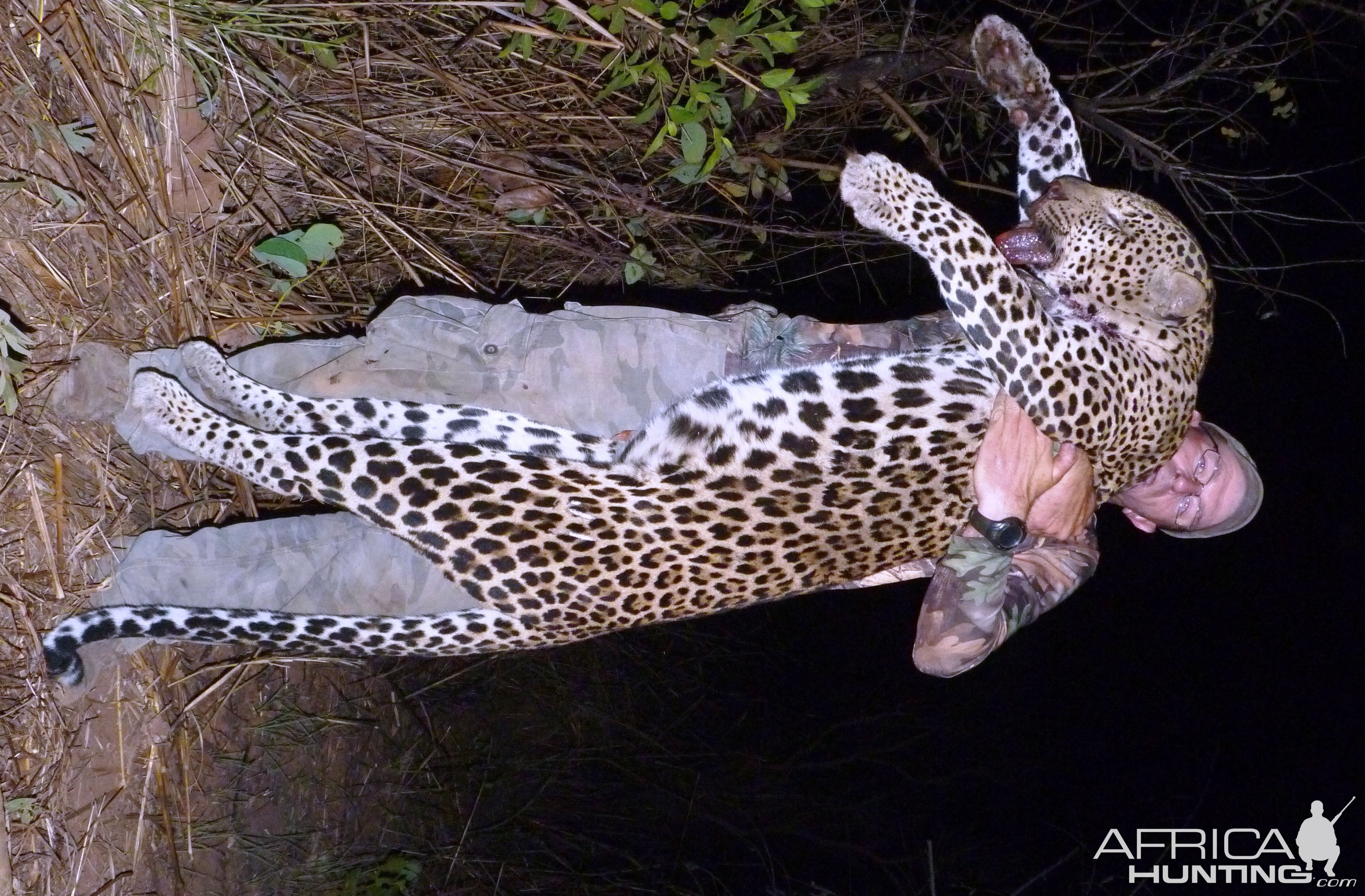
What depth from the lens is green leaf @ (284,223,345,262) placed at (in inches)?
144

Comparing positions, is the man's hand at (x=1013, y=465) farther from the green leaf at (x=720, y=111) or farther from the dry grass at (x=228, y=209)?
the dry grass at (x=228, y=209)

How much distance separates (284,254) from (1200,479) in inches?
124

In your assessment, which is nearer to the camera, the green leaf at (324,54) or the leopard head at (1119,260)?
the leopard head at (1119,260)

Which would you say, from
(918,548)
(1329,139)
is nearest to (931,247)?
(918,548)

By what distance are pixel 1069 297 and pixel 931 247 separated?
1.73 ft

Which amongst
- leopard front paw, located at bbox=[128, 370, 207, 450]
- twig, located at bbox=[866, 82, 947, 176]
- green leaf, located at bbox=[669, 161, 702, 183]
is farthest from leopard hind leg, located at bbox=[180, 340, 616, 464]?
twig, located at bbox=[866, 82, 947, 176]

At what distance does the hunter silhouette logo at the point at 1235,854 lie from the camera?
18.0 ft

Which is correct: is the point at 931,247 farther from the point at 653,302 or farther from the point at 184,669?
the point at 184,669

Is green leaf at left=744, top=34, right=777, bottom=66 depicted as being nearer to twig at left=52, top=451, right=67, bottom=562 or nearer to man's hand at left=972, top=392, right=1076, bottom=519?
man's hand at left=972, top=392, right=1076, bottom=519

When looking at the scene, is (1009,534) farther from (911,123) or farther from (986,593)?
(911,123)

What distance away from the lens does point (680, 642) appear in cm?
683

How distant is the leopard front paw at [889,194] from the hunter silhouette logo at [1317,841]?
15.0 feet

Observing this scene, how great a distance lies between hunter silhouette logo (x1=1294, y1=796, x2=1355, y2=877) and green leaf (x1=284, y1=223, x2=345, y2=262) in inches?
224

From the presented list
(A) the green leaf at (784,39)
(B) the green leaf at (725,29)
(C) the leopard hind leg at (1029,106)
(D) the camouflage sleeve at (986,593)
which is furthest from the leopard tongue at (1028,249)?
(B) the green leaf at (725,29)
